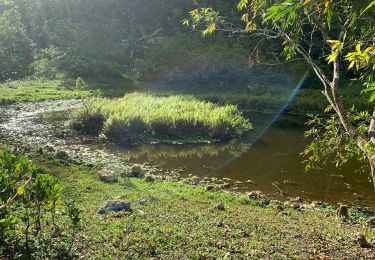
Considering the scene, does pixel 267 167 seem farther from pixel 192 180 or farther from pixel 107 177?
pixel 107 177

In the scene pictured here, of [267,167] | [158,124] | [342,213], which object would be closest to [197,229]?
[342,213]

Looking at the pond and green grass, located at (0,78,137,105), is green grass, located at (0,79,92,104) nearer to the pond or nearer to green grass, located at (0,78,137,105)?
green grass, located at (0,78,137,105)

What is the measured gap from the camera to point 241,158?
16.4 meters

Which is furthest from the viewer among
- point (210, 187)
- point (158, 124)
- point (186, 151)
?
point (158, 124)

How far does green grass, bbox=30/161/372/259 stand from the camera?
5969 mm

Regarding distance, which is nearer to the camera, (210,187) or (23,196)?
(23,196)

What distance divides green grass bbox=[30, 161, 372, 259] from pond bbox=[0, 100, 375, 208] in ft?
7.89

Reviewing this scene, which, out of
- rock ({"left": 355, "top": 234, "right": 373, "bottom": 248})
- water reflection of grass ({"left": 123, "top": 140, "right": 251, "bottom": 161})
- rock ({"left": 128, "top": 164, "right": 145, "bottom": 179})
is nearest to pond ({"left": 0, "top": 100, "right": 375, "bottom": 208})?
water reflection of grass ({"left": 123, "top": 140, "right": 251, "bottom": 161})

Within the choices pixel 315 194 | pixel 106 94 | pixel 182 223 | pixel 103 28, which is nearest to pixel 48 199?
pixel 182 223

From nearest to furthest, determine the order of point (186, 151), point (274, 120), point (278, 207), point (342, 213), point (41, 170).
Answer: point (342, 213) → point (278, 207) → point (41, 170) → point (186, 151) → point (274, 120)

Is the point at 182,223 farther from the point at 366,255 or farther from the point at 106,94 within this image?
the point at 106,94

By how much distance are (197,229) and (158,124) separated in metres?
12.3

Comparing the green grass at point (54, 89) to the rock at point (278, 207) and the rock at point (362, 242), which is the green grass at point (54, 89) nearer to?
the rock at point (278, 207)

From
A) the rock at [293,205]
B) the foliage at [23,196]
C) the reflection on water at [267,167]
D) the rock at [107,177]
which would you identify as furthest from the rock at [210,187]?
the foliage at [23,196]
